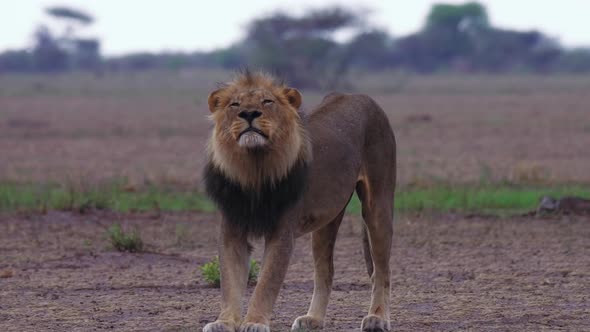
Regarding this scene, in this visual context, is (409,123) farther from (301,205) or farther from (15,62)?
(15,62)

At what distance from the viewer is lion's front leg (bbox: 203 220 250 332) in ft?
19.6

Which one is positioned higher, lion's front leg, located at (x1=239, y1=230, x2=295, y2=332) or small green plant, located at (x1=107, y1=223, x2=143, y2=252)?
lion's front leg, located at (x1=239, y1=230, x2=295, y2=332)

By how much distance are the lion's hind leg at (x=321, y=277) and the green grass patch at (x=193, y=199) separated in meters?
5.13

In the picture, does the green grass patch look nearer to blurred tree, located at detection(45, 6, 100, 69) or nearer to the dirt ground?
the dirt ground

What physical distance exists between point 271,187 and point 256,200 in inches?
4.3

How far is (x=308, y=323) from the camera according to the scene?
6.73 metres

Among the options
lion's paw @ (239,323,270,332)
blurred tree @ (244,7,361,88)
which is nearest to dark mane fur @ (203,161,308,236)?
lion's paw @ (239,323,270,332)

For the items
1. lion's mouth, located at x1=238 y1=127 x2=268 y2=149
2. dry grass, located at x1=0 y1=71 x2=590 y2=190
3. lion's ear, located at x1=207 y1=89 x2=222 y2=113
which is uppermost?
lion's ear, located at x1=207 y1=89 x2=222 y2=113

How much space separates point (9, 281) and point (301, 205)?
316 centimetres

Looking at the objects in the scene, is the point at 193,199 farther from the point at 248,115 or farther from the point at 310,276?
the point at 248,115

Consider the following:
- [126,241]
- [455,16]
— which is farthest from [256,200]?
[455,16]

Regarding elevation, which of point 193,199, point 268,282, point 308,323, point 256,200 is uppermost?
point 256,200

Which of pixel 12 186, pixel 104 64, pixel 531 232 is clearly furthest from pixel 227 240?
pixel 104 64

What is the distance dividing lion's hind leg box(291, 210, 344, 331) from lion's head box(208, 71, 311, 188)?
1005 mm
